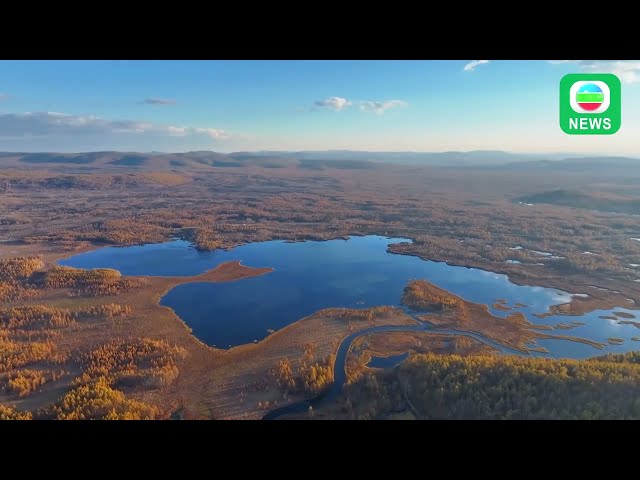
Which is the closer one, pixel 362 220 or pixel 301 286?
pixel 301 286

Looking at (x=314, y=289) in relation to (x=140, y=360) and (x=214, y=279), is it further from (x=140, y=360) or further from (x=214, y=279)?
(x=140, y=360)

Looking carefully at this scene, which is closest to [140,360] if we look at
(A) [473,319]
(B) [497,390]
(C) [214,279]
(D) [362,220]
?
(C) [214,279]

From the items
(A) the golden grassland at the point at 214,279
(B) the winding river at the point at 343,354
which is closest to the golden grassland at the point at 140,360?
(A) the golden grassland at the point at 214,279

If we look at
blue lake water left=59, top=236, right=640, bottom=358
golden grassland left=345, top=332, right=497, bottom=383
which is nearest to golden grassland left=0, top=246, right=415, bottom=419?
golden grassland left=345, top=332, right=497, bottom=383

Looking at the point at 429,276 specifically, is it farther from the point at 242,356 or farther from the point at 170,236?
the point at 170,236

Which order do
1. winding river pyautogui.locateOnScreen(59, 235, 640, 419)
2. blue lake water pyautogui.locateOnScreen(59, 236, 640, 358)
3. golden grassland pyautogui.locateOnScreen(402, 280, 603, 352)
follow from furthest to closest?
blue lake water pyautogui.locateOnScreen(59, 236, 640, 358), winding river pyautogui.locateOnScreen(59, 235, 640, 419), golden grassland pyautogui.locateOnScreen(402, 280, 603, 352)

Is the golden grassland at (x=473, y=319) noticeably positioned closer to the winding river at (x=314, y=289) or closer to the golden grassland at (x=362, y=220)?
the winding river at (x=314, y=289)

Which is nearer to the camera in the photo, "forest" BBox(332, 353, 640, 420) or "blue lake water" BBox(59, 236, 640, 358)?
"forest" BBox(332, 353, 640, 420)

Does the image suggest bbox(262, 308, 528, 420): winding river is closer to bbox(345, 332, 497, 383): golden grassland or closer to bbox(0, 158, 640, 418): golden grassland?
bbox(345, 332, 497, 383): golden grassland
